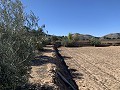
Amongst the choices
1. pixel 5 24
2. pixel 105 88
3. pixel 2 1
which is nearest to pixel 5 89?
pixel 5 24

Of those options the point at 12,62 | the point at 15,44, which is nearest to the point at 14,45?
the point at 15,44

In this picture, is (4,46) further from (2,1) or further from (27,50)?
(2,1)

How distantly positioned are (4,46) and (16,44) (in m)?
1.17

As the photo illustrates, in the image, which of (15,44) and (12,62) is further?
(15,44)

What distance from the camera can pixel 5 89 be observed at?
7695mm

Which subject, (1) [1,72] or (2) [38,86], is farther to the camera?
(2) [38,86]

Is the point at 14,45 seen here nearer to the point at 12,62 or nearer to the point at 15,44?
the point at 15,44

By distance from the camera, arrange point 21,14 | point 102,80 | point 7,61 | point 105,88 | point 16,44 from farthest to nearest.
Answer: point 102,80
point 105,88
point 21,14
point 16,44
point 7,61

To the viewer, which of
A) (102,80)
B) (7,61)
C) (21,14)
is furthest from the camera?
(102,80)

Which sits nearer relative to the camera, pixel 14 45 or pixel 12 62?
pixel 12 62

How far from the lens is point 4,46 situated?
7.60 metres

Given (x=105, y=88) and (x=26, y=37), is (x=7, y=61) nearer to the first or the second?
(x=26, y=37)

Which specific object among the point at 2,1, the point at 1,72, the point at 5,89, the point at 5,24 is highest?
the point at 2,1

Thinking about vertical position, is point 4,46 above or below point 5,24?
below
